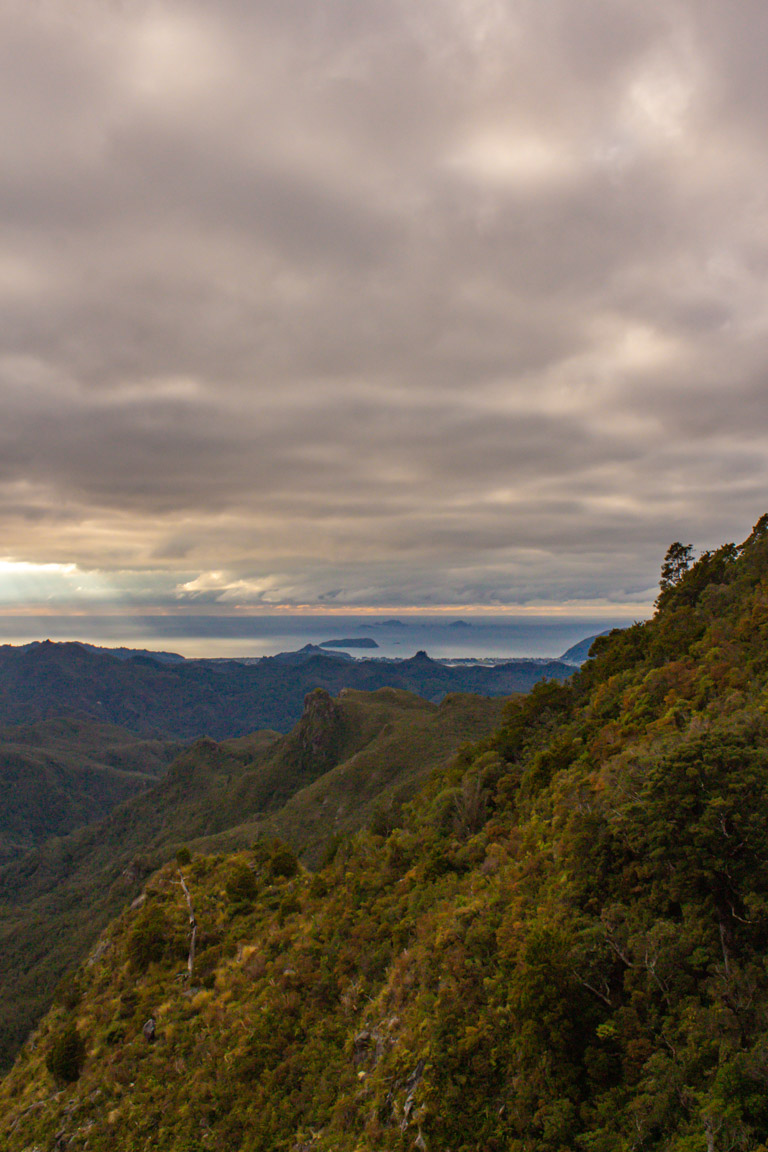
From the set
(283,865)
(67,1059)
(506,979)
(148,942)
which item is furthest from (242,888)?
(506,979)

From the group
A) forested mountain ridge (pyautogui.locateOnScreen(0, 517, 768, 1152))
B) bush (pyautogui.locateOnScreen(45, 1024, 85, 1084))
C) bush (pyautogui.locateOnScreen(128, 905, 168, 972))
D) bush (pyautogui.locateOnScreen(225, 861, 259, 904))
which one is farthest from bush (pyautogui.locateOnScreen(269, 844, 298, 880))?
bush (pyautogui.locateOnScreen(45, 1024, 85, 1084))

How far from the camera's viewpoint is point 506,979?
59.1 ft

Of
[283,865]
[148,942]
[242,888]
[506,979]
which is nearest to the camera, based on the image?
[506,979]

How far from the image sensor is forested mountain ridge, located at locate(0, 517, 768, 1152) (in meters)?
13.7

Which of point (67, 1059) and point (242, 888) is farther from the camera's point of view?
point (242, 888)

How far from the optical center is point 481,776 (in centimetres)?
4206

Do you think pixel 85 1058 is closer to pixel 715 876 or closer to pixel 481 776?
pixel 481 776

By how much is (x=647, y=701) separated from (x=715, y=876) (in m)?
19.3

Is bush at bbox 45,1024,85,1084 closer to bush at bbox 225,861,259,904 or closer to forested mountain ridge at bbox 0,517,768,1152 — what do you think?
forested mountain ridge at bbox 0,517,768,1152

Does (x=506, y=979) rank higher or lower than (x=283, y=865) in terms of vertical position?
higher

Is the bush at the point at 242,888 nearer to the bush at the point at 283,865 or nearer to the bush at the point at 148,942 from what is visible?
the bush at the point at 283,865

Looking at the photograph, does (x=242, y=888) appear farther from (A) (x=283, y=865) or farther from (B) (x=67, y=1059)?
(B) (x=67, y=1059)

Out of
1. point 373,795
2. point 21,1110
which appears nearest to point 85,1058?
point 21,1110

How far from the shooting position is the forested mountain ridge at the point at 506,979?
1370 centimetres
